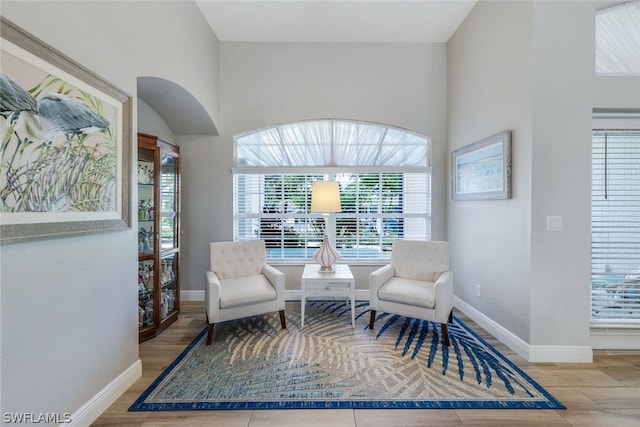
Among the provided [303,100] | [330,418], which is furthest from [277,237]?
[330,418]

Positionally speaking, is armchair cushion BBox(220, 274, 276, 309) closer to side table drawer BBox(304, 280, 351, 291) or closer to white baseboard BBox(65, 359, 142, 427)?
side table drawer BBox(304, 280, 351, 291)

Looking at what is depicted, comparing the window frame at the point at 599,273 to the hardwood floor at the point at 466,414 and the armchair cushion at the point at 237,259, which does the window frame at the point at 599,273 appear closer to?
the hardwood floor at the point at 466,414

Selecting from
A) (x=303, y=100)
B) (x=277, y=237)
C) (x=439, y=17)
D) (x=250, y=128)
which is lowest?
(x=277, y=237)

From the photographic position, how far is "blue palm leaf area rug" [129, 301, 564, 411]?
1.96m

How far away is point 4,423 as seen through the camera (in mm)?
1305

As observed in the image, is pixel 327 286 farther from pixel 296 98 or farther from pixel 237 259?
pixel 296 98

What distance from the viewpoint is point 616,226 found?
2631mm

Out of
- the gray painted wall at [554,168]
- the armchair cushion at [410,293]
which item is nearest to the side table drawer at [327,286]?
the armchair cushion at [410,293]

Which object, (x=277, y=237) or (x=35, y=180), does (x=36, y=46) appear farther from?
(x=277, y=237)

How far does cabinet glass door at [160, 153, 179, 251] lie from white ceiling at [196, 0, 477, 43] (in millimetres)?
1767

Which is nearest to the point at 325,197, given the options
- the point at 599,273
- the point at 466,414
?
the point at 466,414

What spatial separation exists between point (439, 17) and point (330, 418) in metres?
4.13

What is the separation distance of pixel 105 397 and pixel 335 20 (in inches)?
162

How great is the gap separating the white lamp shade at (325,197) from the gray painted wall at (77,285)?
1801 millimetres
